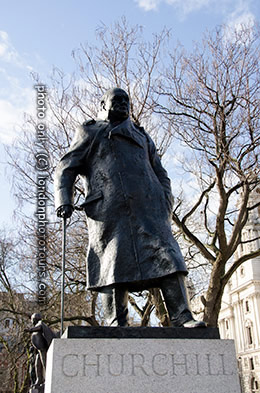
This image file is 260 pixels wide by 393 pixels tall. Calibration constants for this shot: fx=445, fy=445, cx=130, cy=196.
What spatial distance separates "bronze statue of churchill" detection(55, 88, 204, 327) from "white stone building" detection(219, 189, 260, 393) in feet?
159

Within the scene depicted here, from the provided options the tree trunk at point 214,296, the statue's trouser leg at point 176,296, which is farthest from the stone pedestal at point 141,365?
the tree trunk at point 214,296

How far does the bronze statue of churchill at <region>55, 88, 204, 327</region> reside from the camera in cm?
389

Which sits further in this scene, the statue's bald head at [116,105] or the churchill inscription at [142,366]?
the statue's bald head at [116,105]

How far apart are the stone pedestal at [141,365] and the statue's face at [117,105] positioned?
7.28 ft

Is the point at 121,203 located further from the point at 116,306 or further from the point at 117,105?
the point at 117,105

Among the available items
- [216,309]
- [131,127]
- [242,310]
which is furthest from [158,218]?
[242,310]

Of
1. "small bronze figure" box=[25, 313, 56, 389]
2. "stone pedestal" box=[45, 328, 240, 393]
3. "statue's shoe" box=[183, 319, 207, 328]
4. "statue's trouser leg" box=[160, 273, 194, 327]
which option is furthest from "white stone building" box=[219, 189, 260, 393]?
"stone pedestal" box=[45, 328, 240, 393]

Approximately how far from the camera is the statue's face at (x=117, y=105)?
4.56 metres

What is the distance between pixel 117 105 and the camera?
456 cm

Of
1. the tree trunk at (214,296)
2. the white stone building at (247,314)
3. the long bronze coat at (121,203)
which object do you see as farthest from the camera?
the white stone building at (247,314)

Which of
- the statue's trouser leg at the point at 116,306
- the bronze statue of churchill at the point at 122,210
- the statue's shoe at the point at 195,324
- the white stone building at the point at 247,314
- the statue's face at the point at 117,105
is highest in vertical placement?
the white stone building at the point at 247,314

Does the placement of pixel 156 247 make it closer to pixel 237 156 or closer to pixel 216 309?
pixel 216 309

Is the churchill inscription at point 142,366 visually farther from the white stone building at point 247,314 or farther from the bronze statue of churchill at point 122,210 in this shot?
the white stone building at point 247,314

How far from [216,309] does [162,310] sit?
1664 millimetres
